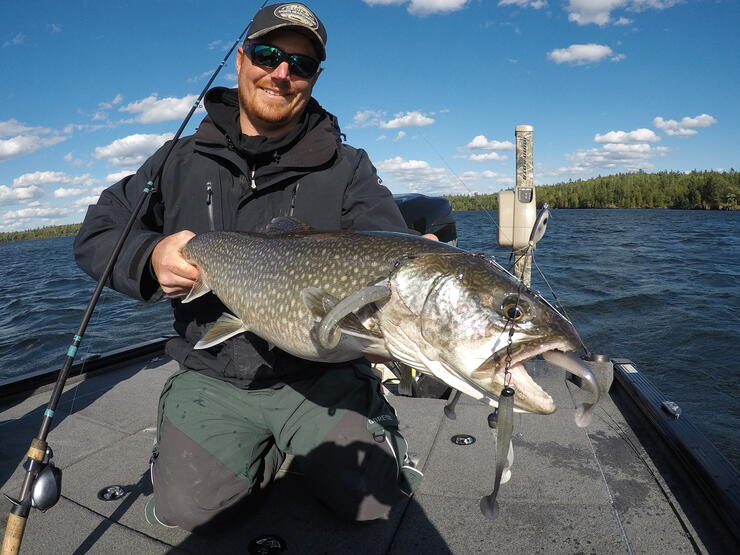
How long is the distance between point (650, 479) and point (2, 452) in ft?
14.8

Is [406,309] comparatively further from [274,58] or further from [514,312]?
[274,58]

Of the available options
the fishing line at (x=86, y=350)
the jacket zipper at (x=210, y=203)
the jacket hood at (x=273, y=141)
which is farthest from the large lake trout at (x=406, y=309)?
the fishing line at (x=86, y=350)

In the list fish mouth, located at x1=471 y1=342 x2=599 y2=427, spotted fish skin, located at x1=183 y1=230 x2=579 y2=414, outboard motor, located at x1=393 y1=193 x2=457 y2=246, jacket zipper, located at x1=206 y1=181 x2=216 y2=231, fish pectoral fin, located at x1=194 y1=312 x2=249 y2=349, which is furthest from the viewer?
outboard motor, located at x1=393 y1=193 x2=457 y2=246

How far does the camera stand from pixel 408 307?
206 centimetres

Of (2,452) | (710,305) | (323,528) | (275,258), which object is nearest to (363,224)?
(275,258)

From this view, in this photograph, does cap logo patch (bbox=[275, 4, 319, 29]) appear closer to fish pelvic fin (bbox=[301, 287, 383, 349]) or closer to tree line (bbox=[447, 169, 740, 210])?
fish pelvic fin (bbox=[301, 287, 383, 349])

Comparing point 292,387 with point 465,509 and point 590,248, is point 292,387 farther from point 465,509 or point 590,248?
point 590,248

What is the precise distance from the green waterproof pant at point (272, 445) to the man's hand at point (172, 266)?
65 centimetres

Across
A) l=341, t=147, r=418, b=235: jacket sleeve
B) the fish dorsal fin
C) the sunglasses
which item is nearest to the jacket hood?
l=341, t=147, r=418, b=235: jacket sleeve

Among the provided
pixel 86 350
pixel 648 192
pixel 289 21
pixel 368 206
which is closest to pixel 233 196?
pixel 368 206

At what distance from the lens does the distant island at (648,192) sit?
5431 cm

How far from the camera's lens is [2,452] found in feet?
12.0

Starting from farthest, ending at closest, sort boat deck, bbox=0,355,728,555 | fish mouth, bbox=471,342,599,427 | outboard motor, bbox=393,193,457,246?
outboard motor, bbox=393,193,457,246 → boat deck, bbox=0,355,728,555 → fish mouth, bbox=471,342,599,427

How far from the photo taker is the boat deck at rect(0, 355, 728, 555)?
2613 millimetres
